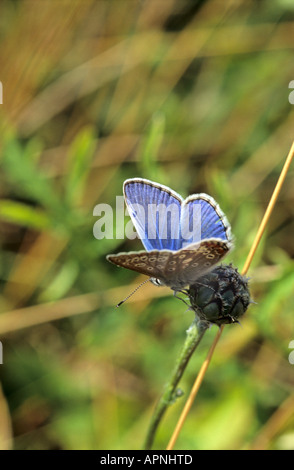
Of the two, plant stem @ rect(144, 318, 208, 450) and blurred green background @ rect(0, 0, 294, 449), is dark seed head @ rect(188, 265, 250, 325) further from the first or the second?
blurred green background @ rect(0, 0, 294, 449)

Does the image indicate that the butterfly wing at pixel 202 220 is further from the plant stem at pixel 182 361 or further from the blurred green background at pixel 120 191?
the blurred green background at pixel 120 191

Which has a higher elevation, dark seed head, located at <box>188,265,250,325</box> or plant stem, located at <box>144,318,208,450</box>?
dark seed head, located at <box>188,265,250,325</box>

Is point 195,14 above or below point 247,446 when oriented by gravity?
above

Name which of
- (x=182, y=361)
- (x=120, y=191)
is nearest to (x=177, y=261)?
(x=182, y=361)

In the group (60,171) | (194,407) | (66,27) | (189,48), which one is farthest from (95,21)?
(194,407)

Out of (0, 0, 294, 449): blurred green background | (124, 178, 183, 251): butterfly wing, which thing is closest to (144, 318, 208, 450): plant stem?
(124, 178, 183, 251): butterfly wing

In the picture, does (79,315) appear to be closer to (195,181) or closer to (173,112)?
(195,181)

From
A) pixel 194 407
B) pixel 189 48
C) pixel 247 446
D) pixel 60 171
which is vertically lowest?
pixel 247 446
